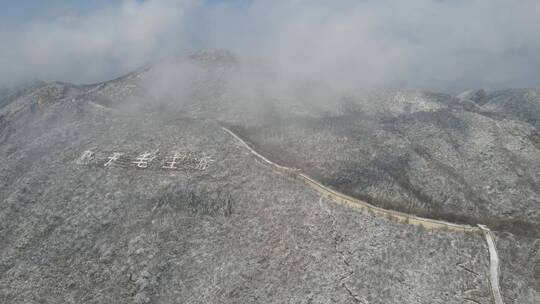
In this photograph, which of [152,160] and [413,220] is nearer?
[413,220]

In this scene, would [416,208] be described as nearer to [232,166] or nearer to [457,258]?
[457,258]

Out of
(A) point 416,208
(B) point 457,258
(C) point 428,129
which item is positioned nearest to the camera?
(B) point 457,258

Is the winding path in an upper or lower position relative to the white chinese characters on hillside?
lower

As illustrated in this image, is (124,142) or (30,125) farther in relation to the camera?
(30,125)

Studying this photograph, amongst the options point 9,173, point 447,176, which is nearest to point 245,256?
point 447,176

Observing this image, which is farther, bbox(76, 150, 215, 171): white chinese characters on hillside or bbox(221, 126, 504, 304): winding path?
bbox(76, 150, 215, 171): white chinese characters on hillside

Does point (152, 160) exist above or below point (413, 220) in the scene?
above

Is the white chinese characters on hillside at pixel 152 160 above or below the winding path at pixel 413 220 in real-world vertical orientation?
above

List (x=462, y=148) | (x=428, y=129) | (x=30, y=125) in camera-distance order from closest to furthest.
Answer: (x=462, y=148), (x=428, y=129), (x=30, y=125)

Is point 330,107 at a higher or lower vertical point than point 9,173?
higher

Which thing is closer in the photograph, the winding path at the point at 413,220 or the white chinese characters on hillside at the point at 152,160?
the winding path at the point at 413,220

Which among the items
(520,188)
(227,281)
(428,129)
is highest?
(428,129)
